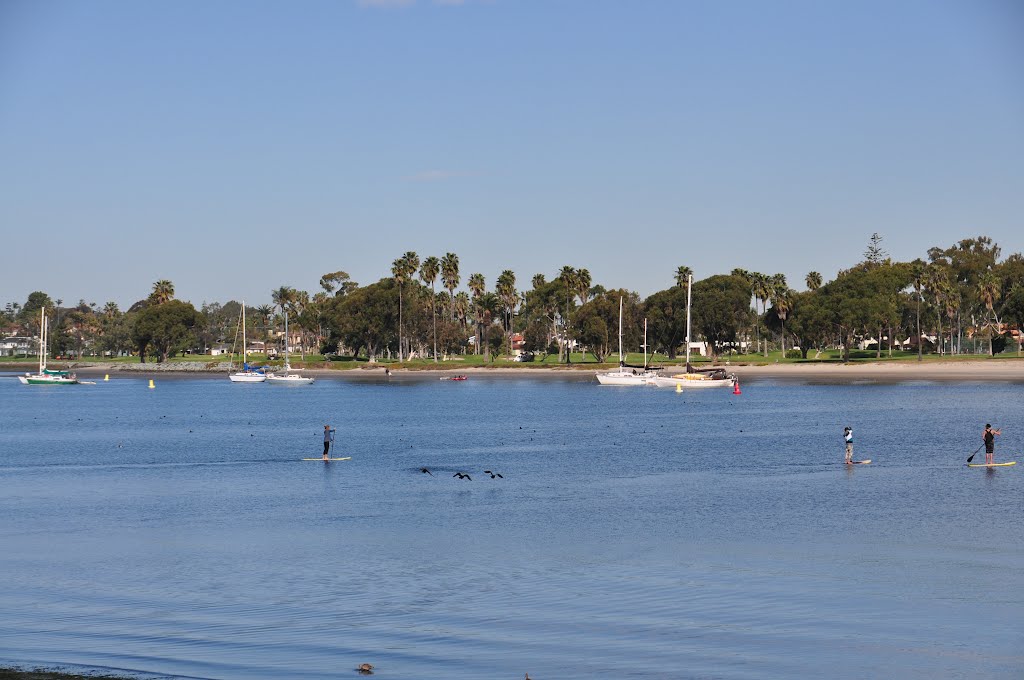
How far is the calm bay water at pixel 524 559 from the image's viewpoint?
18.3 metres

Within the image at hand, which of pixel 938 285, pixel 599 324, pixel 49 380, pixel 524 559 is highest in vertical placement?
pixel 938 285

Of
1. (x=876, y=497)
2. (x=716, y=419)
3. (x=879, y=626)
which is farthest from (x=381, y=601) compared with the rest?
(x=716, y=419)

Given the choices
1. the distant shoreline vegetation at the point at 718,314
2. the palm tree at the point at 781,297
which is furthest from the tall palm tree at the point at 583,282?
the palm tree at the point at 781,297

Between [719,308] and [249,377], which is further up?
[719,308]

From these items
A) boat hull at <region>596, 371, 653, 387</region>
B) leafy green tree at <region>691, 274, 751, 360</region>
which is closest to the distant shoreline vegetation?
leafy green tree at <region>691, 274, 751, 360</region>

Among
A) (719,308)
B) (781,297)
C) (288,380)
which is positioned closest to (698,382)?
(719,308)

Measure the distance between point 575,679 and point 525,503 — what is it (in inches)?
799

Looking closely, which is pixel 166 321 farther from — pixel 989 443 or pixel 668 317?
pixel 989 443

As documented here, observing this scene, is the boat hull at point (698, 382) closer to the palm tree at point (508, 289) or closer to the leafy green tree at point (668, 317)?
the leafy green tree at point (668, 317)

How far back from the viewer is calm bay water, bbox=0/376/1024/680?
18.3 meters

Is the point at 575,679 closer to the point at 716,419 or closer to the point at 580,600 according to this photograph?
the point at 580,600

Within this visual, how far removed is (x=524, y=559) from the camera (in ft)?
87.2

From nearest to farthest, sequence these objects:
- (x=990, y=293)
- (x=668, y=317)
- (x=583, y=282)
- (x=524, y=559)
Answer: (x=524, y=559)
(x=990, y=293)
(x=668, y=317)
(x=583, y=282)

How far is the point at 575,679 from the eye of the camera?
16859mm
